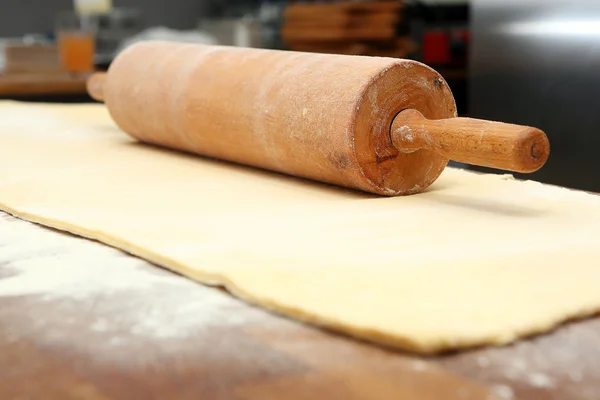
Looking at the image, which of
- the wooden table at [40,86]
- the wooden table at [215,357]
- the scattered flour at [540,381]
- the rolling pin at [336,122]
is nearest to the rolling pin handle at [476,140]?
the rolling pin at [336,122]

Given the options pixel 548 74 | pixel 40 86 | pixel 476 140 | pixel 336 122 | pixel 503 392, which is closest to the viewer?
pixel 503 392

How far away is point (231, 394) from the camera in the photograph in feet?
1.97

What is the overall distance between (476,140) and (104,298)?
588mm

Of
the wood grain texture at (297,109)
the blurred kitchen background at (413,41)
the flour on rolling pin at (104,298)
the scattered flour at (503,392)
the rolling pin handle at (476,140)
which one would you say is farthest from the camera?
the blurred kitchen background at (413,41)

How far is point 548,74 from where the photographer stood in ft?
7.34

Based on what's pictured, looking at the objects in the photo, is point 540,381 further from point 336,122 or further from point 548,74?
point 548,74

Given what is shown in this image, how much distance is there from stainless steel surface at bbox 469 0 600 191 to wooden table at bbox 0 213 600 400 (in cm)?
152

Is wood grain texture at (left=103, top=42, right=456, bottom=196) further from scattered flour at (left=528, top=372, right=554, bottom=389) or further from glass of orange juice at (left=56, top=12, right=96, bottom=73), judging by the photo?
glass of orange juice at (left=56, top=12, right=96, bottom=73)

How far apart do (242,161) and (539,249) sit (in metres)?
0.70

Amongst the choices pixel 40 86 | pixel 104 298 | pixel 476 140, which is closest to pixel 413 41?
pixel 40 86

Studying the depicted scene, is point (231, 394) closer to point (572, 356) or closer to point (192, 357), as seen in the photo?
point (192, 357)

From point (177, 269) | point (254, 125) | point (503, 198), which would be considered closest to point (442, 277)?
point (177, 269)

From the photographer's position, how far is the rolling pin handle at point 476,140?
110cm

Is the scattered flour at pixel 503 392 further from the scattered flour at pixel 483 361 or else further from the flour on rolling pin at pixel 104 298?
the flour on rolling pin at pixel 104 298
